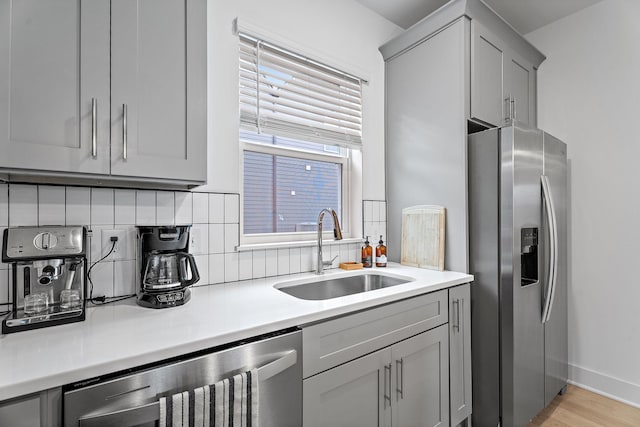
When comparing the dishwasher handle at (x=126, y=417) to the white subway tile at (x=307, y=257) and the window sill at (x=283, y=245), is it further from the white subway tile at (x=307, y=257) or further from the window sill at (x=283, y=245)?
the white subway tile at (x=307, y=257)

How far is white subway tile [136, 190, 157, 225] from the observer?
143 cm

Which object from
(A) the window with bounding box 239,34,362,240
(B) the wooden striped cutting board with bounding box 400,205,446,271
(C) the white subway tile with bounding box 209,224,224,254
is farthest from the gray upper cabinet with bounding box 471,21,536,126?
(C) the white subway tile with bounding box 209,224,224,254

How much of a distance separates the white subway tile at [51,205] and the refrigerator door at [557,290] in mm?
2544

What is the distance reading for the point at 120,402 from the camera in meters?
0.81

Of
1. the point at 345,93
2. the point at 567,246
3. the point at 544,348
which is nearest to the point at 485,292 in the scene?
the point at 544,348

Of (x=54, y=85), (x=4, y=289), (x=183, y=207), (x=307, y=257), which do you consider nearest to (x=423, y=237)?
(x=307, y=257)

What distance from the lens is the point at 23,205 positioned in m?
1.19

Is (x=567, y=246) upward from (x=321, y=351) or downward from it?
upward

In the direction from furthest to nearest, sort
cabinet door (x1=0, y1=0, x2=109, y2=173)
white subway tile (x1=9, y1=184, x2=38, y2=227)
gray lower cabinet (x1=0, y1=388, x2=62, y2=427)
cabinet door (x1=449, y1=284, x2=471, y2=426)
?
cabinet door (x1=449, y1=284, x2=471, y2=426) < white subway tile (x1=9, y1=184, x2=38, y2=227) < cabinet door (x1=0, y1=0, x2=109, y2=173) < gray lower cabinet (x1=0, y1=388, x2=62, y2=427)

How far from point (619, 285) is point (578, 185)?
76 centimetres

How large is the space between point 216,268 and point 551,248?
2007 millimetres

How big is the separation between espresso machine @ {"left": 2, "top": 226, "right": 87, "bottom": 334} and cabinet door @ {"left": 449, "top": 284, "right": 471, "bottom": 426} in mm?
1711

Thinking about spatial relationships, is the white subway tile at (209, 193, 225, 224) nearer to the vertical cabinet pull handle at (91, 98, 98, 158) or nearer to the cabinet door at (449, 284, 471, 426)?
the vertical cabinet pull handle at (91, 98, 98, 158)

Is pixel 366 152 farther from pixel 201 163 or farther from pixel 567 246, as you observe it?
pixel 567 246
